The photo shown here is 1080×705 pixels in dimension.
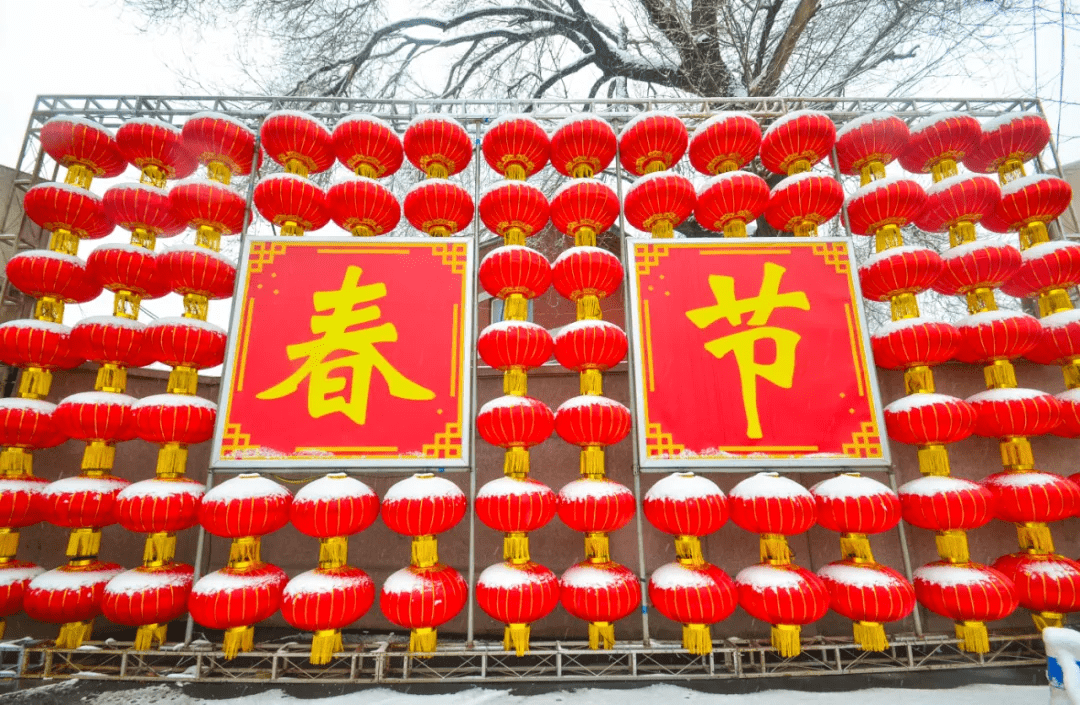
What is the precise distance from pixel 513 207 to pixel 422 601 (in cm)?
284

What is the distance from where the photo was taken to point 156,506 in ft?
10.4

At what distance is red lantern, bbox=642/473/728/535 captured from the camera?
3045mm

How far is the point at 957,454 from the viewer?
3.96m

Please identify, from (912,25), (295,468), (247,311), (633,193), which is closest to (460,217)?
(633,193)

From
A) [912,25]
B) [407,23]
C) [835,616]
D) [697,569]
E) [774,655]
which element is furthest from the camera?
[407,23]

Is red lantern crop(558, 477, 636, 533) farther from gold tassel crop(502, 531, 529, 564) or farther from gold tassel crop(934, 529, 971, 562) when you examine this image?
gold tassel crop(934, 529, 971, 562)

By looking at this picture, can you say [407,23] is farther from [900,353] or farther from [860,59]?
[900,353]

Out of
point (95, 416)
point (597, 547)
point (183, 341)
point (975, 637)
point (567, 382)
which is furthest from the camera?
point (567, 382)

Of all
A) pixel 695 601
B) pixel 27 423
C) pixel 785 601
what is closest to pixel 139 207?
pixel 27 423

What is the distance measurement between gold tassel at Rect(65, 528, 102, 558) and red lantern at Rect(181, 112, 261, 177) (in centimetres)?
285

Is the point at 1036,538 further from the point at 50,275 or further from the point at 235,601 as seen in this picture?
the point at 50,275

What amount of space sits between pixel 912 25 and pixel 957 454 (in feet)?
17.4

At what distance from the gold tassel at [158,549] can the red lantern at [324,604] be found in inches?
39.2

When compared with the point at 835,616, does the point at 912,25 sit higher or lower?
higher
